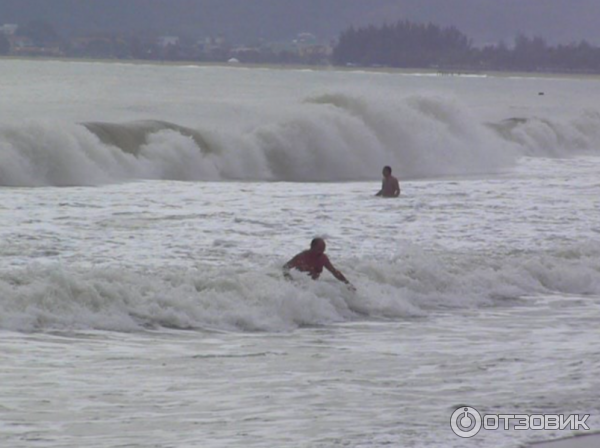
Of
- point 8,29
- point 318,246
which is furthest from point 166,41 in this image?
point 318,246

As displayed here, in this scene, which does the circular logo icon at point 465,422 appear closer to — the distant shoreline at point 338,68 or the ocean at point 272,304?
the ocean at point 272,304

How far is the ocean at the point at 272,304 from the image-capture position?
362 inches

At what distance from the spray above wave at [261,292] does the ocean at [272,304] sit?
0.10ft

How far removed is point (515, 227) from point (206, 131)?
1787 centimetres

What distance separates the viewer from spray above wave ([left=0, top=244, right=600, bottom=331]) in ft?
41.3

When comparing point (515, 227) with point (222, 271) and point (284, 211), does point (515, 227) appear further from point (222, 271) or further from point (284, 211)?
point (222, 271)

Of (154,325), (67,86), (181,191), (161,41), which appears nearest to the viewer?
(154,325)

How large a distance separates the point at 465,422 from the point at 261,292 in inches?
194

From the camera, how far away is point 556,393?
396 inches

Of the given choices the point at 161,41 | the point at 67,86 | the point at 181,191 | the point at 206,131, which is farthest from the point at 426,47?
the point at 181,191

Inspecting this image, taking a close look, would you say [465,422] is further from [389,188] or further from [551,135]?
[551,135]

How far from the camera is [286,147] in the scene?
37.5 m

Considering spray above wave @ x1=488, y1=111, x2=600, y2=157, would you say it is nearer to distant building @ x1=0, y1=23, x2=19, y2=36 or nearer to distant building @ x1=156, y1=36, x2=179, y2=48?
distant building @ x1=0, y1=23, x2=19, y2=36

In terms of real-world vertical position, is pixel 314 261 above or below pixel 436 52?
above
